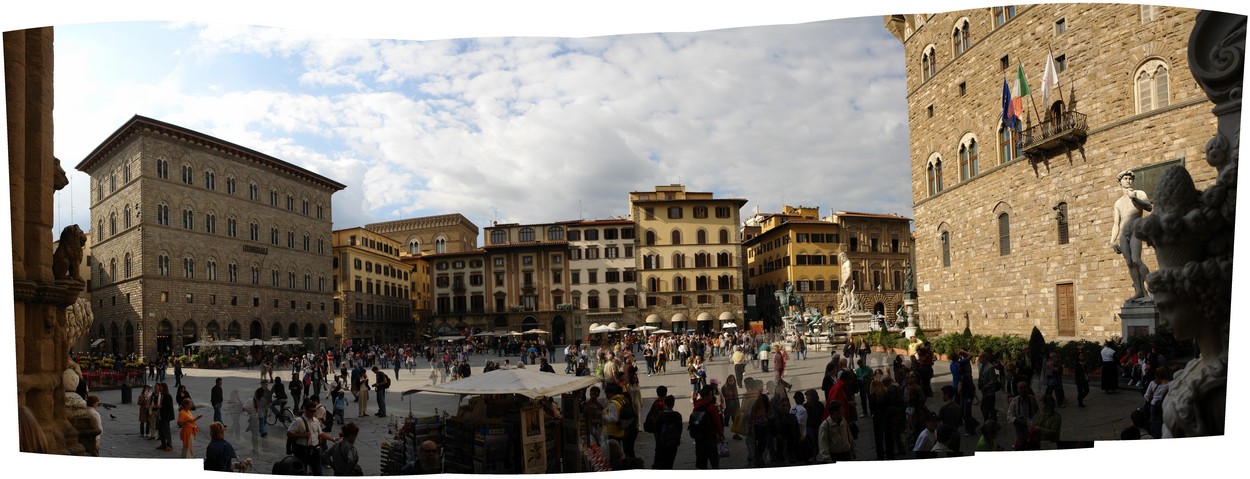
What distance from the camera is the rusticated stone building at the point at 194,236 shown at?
1447 centimetres

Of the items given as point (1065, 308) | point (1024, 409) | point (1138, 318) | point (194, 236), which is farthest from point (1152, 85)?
point (194, 236)

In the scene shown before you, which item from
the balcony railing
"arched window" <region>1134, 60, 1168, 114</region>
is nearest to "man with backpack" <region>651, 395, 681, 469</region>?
"arched window" <region>1134, 60, 1168, 114</region>

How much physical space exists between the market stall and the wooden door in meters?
16.1

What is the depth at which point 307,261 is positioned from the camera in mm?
25156

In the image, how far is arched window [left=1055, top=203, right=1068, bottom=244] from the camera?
20188mm

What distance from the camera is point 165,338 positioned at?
25.1m

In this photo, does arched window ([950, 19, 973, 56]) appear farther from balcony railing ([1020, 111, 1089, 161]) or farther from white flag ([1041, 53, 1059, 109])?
white flag ([1041, 53, 1059, 109])

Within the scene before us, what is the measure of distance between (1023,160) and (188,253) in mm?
23564

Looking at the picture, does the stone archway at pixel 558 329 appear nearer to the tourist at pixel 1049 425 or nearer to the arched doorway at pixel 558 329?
the arched doorway at pixel 558 329

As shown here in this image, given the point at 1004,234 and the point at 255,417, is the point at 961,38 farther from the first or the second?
the point at 255,417

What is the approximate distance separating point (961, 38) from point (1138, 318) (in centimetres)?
1197

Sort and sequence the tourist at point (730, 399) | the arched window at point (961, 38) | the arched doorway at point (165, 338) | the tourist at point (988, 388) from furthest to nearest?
the arched doorway at point (165, 338) → the arched window at point (961, 38) → the tourist at point (730, 399) → the tourist at point (988, 388)

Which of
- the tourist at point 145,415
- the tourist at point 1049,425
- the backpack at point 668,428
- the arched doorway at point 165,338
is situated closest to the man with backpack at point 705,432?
the backpack at point 668,428

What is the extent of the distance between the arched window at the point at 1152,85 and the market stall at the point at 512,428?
15745mm
